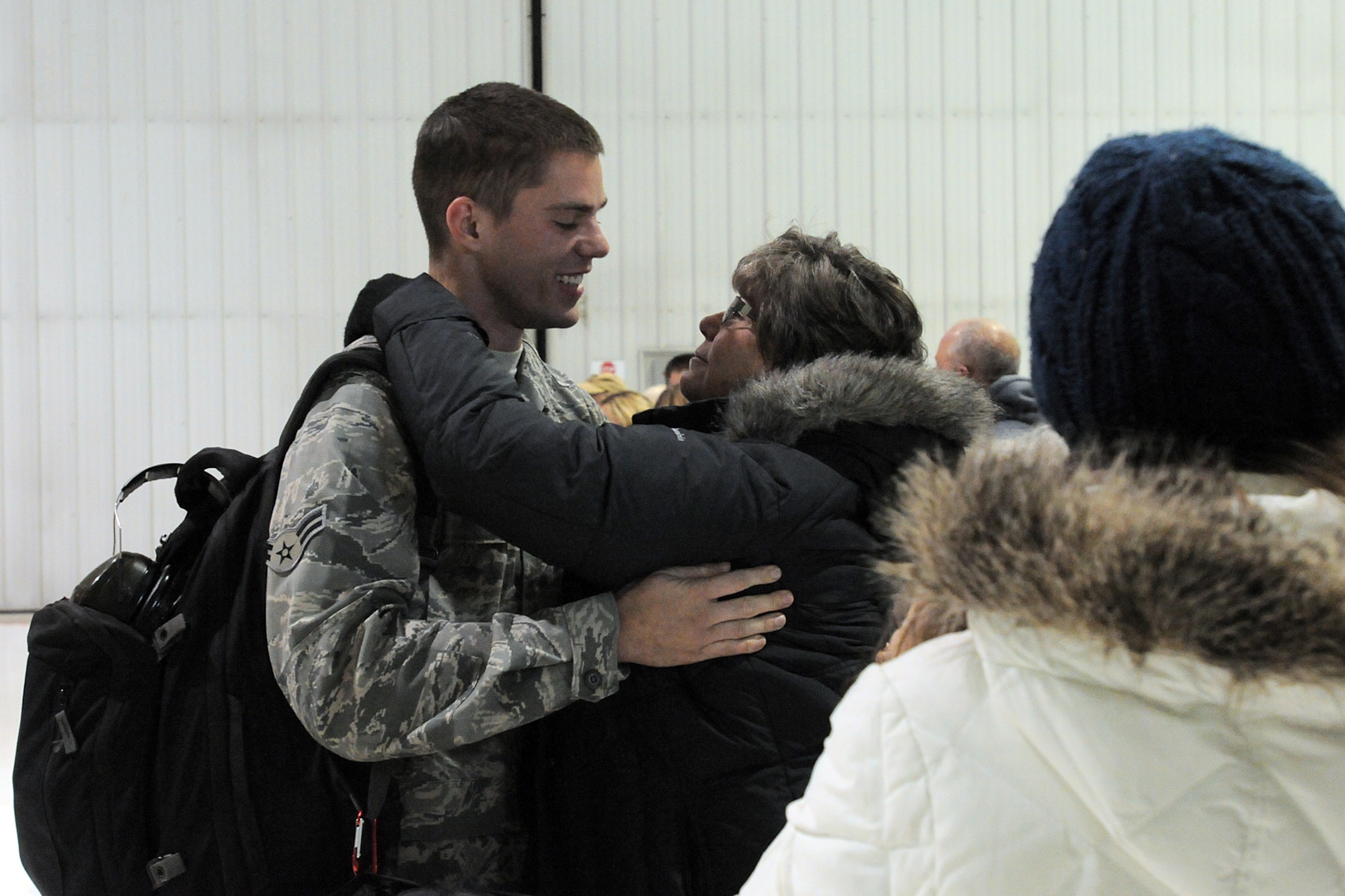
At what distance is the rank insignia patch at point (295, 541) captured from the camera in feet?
4.83

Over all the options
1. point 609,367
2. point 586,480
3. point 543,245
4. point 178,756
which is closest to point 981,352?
point 609,367

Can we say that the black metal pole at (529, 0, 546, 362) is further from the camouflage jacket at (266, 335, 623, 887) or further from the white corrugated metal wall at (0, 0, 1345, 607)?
the camouflage jacket at (266, 335, 623, 887)

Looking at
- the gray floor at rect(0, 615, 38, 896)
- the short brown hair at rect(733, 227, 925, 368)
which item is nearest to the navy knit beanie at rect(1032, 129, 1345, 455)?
the short brown hair at rect(733, 227, 925, 368)

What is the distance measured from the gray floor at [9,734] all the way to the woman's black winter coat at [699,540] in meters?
1.51

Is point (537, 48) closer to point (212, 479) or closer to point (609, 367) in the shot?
point (609, 367)

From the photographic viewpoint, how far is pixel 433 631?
4.89 feet

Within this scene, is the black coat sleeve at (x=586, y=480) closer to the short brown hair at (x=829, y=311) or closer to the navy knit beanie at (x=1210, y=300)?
the short brown hair at (x=829, y=311)

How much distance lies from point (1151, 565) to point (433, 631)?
1036 millimetres

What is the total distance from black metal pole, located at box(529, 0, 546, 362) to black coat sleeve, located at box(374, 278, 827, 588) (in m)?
6.51

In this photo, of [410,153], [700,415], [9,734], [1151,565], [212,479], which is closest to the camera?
[1151,565]

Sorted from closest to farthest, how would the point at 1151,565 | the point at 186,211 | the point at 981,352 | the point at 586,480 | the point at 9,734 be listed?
1. the point at 1151,565
2. the point at 586,480
3. the point at 9,734
4. the point at 981,352
5. the point at 186,211

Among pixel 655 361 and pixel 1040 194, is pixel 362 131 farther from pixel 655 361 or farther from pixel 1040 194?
pixel 1040 194

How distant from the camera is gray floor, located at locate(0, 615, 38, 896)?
11.9 feet

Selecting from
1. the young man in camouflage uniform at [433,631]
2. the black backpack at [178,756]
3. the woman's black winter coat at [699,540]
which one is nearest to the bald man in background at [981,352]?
the woman's black winter coat at [699,540]
